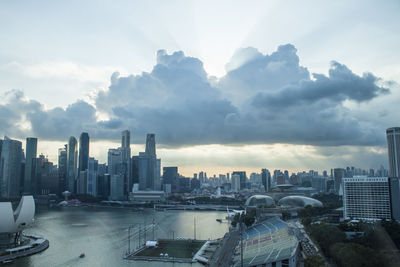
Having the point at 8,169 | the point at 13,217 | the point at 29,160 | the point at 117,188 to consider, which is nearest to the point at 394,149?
the point at 13,217

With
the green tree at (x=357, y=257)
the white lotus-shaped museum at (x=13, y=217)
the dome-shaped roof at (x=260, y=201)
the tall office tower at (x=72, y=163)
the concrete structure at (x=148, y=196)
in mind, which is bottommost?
the concrete structure at (x=148, y=196)

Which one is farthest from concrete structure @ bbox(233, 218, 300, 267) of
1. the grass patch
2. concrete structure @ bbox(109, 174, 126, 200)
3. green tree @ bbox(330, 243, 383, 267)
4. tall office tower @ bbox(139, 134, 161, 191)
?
tall office tower @ bbox(139, 134, 161, 191)

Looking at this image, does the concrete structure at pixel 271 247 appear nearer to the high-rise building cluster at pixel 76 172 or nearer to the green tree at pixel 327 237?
the green tree at pixel 327 237

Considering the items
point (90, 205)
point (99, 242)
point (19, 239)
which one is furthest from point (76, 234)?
point (90, 205)

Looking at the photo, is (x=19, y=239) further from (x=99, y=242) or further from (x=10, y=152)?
(x=10, y=152)

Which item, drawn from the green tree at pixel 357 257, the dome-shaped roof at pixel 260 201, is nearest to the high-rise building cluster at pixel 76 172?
the dome-shaped roof at pixel 260 201

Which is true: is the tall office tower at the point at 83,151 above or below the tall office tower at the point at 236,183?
above

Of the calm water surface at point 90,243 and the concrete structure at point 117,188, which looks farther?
the concrete structure at point 117,188
